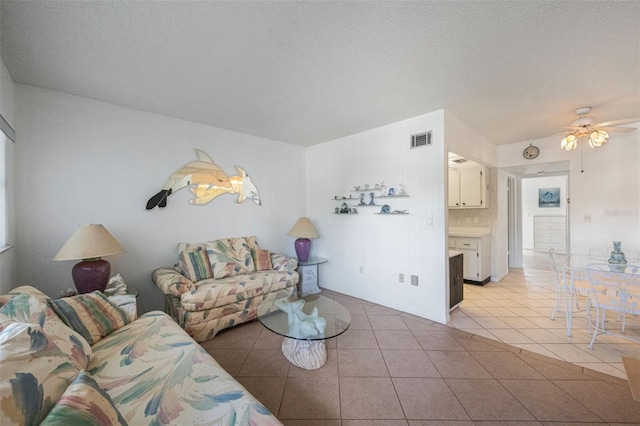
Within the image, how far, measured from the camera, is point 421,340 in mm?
2473

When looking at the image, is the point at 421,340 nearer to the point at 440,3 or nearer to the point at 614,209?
the point at 440,3

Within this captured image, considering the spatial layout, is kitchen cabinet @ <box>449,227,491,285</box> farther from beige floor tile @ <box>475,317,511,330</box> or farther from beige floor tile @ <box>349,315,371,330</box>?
beige floor tile @ <box>349,315,371,330</box>

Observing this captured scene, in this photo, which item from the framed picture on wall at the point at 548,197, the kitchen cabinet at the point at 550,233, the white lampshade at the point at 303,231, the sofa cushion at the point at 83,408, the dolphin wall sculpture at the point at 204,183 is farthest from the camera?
the framed picture on wall at the point at 548,197

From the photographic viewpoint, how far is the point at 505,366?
80.0 inches

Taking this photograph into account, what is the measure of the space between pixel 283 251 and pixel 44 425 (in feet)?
11.6

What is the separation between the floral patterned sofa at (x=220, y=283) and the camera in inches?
95.5

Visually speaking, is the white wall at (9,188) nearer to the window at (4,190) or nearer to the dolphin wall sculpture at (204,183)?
the window at (4,190)

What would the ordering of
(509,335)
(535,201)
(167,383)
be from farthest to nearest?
(535,201) < (509,335) < (167,383)

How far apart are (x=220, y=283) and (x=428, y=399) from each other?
7.01 feet

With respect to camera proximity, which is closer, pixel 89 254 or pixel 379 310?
pixel 89 254

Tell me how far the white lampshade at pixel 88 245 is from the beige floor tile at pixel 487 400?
295cm

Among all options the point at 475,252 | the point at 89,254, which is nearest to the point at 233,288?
the point at 89,254

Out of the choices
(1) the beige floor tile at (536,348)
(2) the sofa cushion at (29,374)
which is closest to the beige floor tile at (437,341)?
(1) the beige floor tile at (536,348)

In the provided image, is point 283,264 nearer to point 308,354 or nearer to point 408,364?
point 308,354
